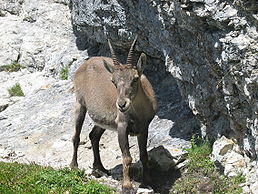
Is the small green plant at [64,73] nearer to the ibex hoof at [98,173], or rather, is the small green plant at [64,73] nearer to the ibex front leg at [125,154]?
the ibex hoof at [98,173]

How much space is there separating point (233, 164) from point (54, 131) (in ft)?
19.6

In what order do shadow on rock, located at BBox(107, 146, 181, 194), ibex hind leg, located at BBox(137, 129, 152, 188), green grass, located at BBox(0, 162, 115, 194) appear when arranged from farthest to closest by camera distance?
shadow on rock, located at BBox(107, 146, 181, 194) < ibex hind leg, located at BBox(137, 129, 152, 188) < green grass, located at BBox(0, 162, 115, 194)

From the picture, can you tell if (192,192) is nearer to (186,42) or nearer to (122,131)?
(122,131)

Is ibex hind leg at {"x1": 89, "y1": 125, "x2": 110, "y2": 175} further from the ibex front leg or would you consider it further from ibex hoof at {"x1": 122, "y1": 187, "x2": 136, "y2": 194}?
ibex hoof at {"x1": 122, "y1": 187, "x2": 136, "y2": 194}

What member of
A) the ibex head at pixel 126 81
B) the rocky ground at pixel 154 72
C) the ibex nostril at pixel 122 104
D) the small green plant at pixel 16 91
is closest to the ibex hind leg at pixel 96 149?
the rocky ground at pixel 154 72

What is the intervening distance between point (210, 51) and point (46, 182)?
3.64 m

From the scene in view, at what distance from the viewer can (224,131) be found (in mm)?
10633

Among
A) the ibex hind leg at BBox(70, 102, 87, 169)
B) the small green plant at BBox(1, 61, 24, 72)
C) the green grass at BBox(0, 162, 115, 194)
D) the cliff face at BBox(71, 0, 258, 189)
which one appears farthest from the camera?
the small green plant at BBox(1, 61, 24, 72)

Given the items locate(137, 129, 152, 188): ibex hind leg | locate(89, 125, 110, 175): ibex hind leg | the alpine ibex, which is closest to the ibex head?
the alpine ibex

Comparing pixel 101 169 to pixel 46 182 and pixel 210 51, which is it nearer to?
pixel 46 182

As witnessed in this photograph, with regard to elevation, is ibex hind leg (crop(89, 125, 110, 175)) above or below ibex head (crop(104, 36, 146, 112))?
below

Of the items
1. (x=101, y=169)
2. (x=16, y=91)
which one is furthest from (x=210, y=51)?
(x=16, y=91)

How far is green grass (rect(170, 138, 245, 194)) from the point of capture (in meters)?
9.73

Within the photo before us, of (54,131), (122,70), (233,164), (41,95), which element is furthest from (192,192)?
(41,95)
